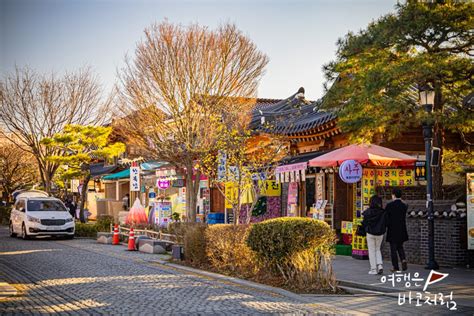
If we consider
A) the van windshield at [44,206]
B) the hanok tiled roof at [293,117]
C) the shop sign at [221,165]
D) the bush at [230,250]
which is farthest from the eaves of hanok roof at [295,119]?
the van windshield at [44,206]

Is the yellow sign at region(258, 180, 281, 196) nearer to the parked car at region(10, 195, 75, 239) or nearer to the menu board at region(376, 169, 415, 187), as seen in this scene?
the menu board at region(376, 169, 415, 187)

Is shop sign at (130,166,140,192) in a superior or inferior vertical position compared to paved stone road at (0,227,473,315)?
superior

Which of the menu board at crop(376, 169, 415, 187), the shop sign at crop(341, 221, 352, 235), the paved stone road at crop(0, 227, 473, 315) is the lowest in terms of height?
the paved stone road at crop(0, 227, 473, 315)

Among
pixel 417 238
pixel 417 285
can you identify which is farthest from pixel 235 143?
pixel 417 285

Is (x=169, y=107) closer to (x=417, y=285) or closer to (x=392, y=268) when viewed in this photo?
(x=392, y=268)

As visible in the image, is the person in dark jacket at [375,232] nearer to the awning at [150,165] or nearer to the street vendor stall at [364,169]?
the street vendor stall at [364,169]

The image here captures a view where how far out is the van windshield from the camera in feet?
86.4

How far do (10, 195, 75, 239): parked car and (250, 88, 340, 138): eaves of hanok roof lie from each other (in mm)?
8774

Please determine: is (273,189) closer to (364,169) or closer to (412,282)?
(364,169)

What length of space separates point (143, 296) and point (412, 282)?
5.29 meters

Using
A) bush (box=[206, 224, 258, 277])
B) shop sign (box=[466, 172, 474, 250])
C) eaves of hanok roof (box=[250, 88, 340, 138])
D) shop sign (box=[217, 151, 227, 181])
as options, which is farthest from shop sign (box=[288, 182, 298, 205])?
shop sign (box=[466, 172, 474, 250])

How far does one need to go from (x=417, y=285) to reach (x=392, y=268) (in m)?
2.23

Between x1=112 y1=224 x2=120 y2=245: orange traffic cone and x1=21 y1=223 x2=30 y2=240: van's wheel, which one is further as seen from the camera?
x1=21 y1=223 x2=30 y2=240: van's wheel

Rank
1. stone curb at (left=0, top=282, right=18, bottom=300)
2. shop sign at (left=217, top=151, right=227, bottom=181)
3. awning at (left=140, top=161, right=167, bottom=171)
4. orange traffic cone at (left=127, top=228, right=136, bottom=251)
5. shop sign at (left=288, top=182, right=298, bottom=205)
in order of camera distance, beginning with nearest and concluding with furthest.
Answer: stone curb at (left=0, top=282, right=18, bottom=300) < shop sign at (left=217, top=151, right=227, bottom=181) < orange traffic cone at (left=127, top=228, right=136, bottom=251) < shop sign at (left=288, top=182, right=298, bottom=205) < awning at (left=140, top=161, right=167, bottom=171)
